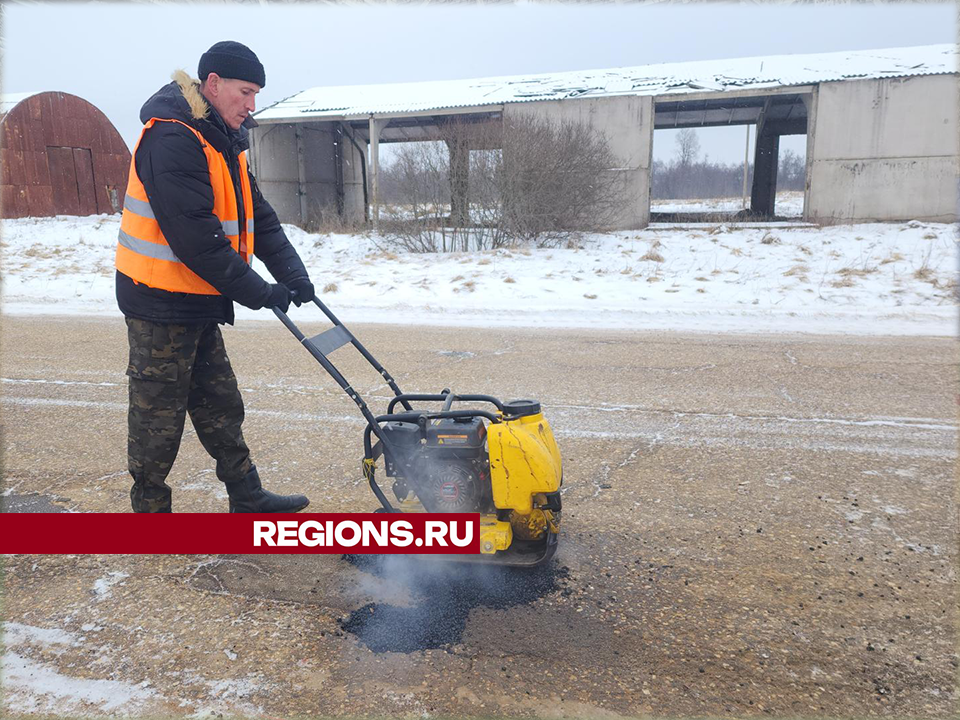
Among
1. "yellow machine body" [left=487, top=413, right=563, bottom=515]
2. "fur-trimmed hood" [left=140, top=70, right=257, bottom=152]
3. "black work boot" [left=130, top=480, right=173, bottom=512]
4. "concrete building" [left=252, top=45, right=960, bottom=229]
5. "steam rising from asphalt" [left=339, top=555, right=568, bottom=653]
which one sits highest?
"concrete building" [left=252, top=45, right=960, bottom=229]

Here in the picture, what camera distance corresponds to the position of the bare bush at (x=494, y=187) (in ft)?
47.0

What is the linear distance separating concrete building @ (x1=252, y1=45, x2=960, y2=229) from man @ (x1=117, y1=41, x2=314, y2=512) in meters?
13.3

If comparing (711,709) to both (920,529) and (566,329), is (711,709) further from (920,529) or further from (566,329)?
(566,329)

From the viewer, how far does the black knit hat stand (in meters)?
2.60

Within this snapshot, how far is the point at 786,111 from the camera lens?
21.8 meters

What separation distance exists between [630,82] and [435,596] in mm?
18842

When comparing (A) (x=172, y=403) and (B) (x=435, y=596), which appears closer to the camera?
(B) (x=435, y=596)

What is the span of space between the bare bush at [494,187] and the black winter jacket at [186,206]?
469 inches

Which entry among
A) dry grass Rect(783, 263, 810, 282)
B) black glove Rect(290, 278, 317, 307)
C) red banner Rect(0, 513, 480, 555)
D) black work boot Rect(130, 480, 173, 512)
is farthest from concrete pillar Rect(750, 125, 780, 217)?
black work boot Rect(130, 480, 173, 512)

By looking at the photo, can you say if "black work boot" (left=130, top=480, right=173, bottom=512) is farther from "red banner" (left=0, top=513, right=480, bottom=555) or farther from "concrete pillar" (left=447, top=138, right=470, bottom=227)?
"concrete pillar" (left=447, top=138, right=470, bottom=227)

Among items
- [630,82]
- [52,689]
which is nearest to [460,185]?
[630,82]

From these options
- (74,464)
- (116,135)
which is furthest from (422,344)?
(116,135)

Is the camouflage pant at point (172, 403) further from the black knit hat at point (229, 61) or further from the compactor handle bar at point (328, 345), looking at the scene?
the black knit hat at point (229, 61)

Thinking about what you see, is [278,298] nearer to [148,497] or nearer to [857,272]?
[148,497]
